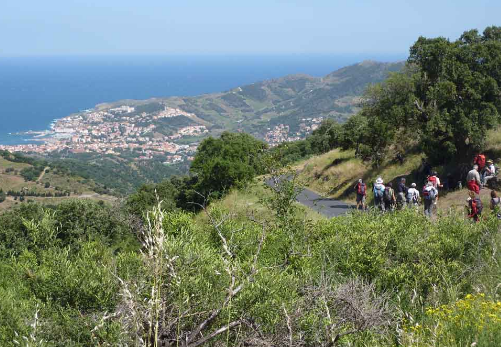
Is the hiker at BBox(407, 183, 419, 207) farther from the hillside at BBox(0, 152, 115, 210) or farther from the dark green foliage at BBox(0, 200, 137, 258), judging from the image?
the hillside at BBox(0, 152, 115, 210)

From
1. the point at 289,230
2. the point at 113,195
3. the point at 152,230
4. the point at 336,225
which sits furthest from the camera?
the point at 113,195

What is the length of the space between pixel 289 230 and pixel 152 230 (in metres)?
9.45

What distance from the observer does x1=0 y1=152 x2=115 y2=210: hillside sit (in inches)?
3366

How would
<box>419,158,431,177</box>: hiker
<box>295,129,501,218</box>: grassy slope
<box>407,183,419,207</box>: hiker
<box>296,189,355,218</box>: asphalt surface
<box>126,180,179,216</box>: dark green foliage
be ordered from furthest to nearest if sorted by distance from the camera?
<box>126,180,179,216</box>: dark green foliage < <box>419,158,431,177</box>: hiker < <box>296,189,355,218</box>: asphalt surface < <box>295,129,501,218</box>: grassy slope < <box>407,183,419,207</box>: hiker

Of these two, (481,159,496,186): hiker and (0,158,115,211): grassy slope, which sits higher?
(481,159,496,186): hiker

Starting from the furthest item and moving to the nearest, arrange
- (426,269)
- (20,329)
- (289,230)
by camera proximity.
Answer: (289,230), (426,269), (20,329)

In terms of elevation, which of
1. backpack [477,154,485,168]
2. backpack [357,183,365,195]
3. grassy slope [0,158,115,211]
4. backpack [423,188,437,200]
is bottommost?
grassy slope [0,158,115,211]

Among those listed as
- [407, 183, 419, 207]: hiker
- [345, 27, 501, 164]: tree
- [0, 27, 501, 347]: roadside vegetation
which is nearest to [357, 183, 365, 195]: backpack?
[407, 183, 419, 207]: hiker

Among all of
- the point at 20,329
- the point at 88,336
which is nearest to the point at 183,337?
the point at 88,336

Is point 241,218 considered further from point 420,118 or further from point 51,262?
point 420,118

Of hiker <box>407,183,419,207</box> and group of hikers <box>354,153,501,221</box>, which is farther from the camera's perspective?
hiker <box>407,183,419,207</box>

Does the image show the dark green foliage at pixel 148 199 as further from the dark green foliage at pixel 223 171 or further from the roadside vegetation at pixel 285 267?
the roadside vegetation at pixel 285 267

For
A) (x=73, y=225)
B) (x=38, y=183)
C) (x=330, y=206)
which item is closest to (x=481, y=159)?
(x=330, y=206)

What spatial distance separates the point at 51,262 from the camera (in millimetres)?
8117
